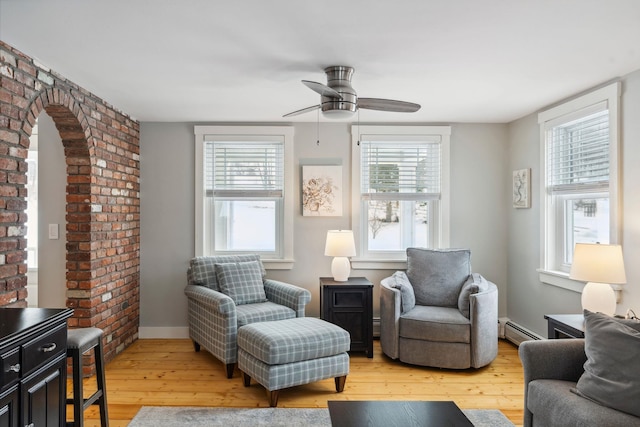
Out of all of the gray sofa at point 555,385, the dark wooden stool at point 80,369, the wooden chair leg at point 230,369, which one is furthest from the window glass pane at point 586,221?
the dark wooden stool at point 80,369

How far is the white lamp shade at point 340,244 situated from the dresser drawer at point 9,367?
2.83 m

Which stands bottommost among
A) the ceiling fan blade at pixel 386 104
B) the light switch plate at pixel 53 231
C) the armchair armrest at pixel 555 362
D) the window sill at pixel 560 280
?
the armchair armrest at pixel 555 362

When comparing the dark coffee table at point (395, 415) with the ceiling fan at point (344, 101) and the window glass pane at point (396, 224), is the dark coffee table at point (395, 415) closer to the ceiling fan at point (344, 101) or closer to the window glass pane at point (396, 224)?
the ceiling fan at point (344, 101)

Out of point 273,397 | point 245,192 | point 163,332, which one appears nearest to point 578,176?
point 273,397

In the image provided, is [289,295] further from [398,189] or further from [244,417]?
[398,189]

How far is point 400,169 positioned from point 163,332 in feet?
10.2

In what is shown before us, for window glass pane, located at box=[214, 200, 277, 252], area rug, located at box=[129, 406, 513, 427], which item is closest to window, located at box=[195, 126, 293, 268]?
window glass pane, located at box=[214, 200, 277, 252]

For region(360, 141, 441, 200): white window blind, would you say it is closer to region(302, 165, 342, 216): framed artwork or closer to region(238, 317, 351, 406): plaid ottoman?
region(302, 165, 342, 216): framed artwork

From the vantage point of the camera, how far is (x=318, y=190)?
469cm

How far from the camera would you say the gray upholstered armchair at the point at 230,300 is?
3.53 metres

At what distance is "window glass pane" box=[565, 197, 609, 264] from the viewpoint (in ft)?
11.3

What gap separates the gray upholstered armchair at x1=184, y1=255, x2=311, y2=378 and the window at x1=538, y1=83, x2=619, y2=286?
7.67 ft

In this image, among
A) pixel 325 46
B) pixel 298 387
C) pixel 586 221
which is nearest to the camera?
pixel 325 46

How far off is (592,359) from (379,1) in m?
1.98
